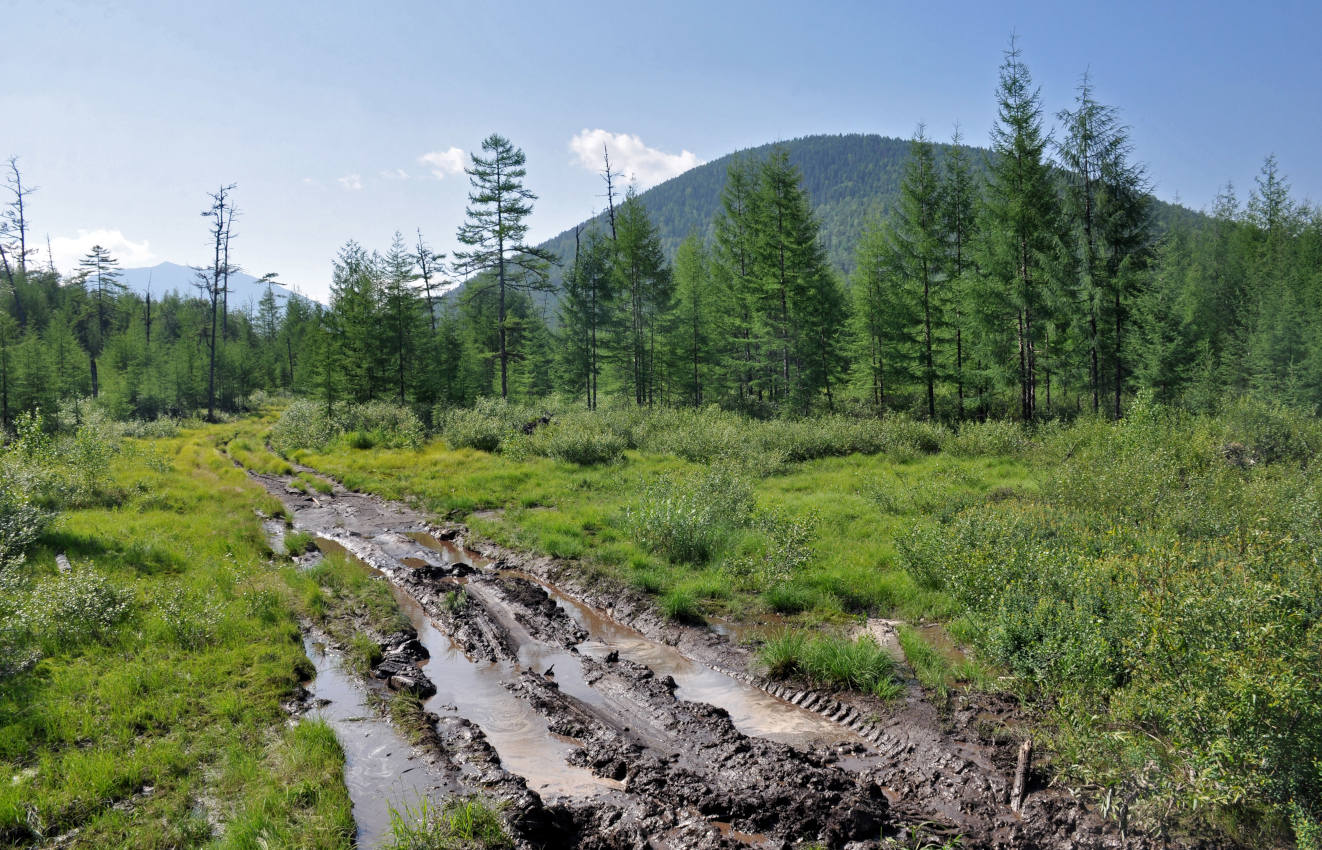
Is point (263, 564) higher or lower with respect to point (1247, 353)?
lower

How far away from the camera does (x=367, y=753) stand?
23.5ft

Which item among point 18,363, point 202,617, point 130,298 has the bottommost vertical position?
point 202,617

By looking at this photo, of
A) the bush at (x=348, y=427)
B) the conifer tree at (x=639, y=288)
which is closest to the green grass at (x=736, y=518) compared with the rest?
the bush at (x=348, y=427)

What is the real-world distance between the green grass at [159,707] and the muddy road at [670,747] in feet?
2.89

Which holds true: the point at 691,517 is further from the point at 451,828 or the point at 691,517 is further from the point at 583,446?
the point at 583,446

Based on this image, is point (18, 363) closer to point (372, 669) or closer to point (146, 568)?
point (146, 568)

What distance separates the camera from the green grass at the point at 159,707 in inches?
228

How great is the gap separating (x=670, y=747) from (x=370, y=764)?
3468 millimetres

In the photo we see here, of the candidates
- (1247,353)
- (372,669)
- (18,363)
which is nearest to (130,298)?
(18,363)

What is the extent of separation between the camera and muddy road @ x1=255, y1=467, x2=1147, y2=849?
18.7 ft

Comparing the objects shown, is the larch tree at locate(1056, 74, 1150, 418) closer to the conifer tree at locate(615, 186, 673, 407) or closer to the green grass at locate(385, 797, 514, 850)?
the conifer tree at locate(615, 186, 673, 407)

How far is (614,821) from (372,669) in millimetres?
5297

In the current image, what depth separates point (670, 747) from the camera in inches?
279

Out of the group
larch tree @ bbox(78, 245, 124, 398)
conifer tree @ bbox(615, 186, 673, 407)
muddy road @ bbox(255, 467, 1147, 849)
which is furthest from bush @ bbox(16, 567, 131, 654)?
larch tree @ bbox(78, 245, 124, 398)
